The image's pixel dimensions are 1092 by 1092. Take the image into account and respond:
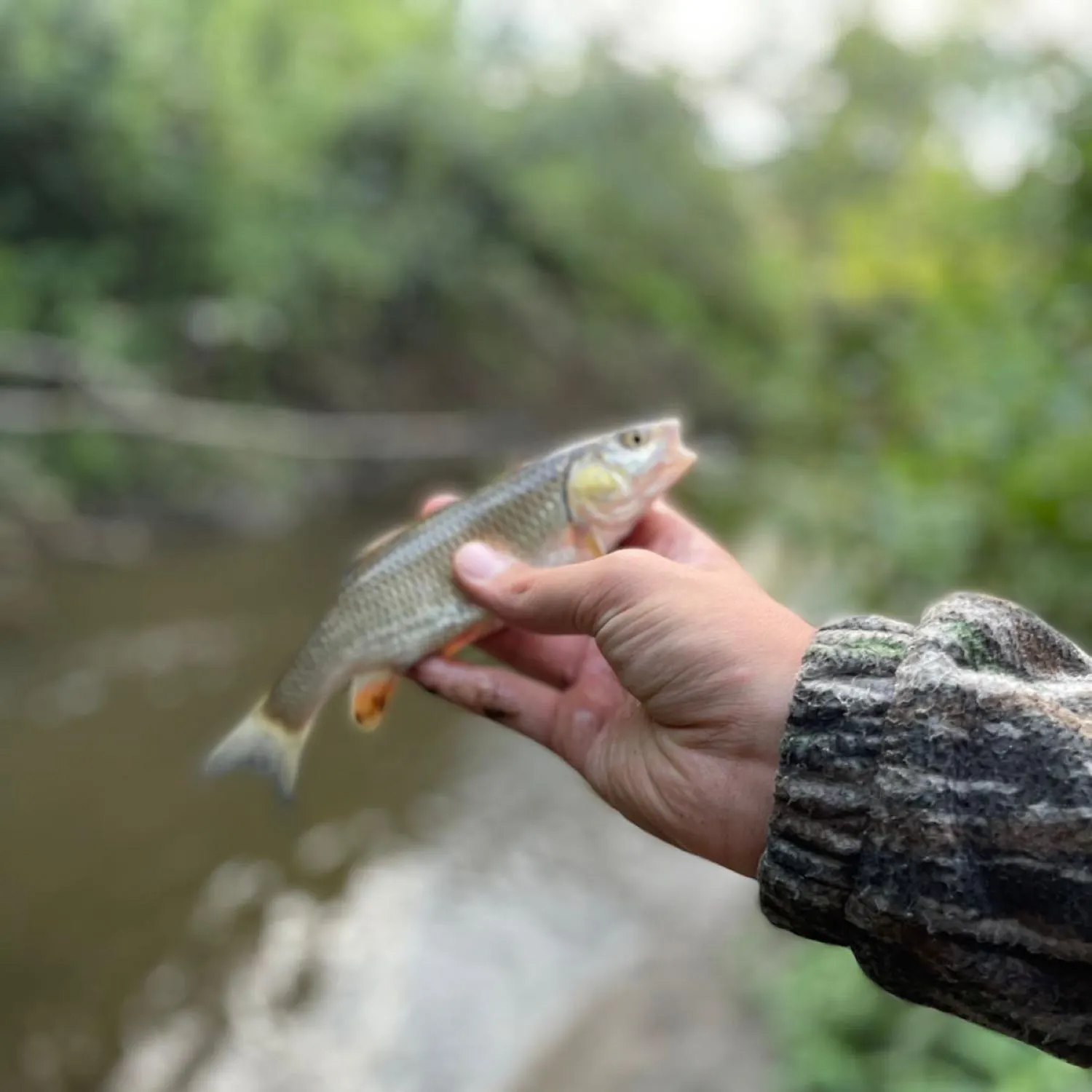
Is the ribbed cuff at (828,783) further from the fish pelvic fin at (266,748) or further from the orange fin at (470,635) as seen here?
the fish pelvic fin at (266,748)

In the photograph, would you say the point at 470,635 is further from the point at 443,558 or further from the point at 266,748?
the point at 266,748

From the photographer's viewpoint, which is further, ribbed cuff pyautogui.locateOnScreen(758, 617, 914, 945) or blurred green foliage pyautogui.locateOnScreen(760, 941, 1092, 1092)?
blurred green foliage pyautogui.locateOnScreen(760, 941, 1092, 1092)

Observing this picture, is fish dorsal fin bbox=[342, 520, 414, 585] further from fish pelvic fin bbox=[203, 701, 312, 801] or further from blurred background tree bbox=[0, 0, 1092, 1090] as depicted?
blurred background tree bbox=[0, 0, 1092, 1090]

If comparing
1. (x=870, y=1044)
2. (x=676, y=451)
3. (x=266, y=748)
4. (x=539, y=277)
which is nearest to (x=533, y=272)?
(x=539, y=277)

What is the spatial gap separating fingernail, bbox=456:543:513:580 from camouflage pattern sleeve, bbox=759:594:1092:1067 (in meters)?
1.10

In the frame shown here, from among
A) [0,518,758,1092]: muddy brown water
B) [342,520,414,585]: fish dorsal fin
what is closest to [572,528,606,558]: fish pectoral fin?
[342,520,414,585]: fish dorsal fin

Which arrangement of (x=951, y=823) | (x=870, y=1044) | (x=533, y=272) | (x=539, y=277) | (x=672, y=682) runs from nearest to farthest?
(x=951, y=823) → (x=672, y=682) → (x=870, y=1044) → (x=533, y=272) → (x=539, y=277)

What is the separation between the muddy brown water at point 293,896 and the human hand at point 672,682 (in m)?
1.86

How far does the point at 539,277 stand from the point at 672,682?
20855 mm

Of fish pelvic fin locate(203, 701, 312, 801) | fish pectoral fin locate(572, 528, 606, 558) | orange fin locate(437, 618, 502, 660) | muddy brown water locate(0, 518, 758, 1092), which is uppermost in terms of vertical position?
fish pectoral fin locate(572, 528, 606, 558)

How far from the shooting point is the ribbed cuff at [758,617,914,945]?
59.8 inches

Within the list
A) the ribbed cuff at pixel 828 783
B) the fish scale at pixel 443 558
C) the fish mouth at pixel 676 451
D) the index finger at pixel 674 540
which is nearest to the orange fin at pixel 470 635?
the fish scale at pixel 443 558

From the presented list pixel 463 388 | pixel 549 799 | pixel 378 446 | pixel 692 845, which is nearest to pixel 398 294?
pixel 463 388

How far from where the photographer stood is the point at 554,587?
2270 millimetres
